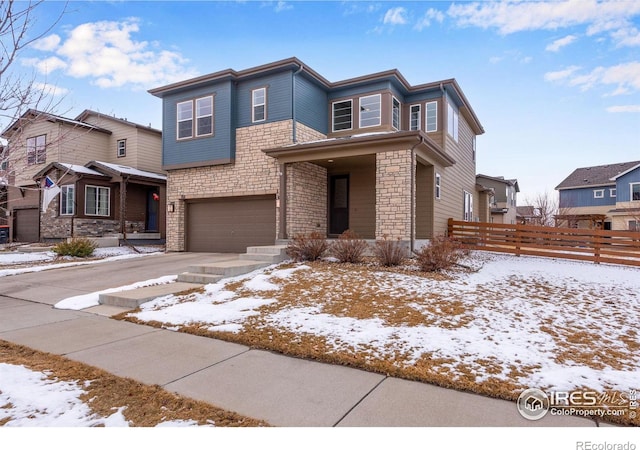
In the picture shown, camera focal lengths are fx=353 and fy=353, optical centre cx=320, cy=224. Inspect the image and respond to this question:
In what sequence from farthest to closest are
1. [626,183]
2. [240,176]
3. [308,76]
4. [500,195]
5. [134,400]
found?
[500,195]
[626,183]
[240,176]
[308,76]
[134,400]

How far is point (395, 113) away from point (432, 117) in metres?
1.41

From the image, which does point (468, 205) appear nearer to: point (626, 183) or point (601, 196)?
point (626, 183)

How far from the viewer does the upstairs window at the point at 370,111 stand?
42.1ft

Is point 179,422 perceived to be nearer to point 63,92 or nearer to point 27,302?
point 63,92

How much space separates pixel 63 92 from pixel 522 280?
8.76 metres

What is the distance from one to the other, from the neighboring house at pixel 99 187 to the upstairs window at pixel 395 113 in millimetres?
12624

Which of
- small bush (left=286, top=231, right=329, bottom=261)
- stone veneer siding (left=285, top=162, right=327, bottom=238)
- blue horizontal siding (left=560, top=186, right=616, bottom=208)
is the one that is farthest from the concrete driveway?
blue horizontal siding (left=560, top=186, right=616, bottom=208)

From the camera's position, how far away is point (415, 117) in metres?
13.9

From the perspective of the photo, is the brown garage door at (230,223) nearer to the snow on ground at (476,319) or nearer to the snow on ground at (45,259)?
the snow on ground at (45,259)

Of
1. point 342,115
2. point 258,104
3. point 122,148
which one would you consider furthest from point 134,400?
point 122,148

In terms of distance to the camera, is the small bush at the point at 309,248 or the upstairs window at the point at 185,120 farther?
the upstairs window at the point at 185,120

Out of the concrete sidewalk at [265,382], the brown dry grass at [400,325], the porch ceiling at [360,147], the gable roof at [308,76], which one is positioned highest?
the gable roof at [308,76]

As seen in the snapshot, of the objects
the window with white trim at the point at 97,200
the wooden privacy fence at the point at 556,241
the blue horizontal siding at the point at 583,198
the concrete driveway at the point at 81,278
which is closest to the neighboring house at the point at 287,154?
the wooden privacy fence at the point at 556,241

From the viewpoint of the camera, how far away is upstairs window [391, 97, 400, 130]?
1296cm
